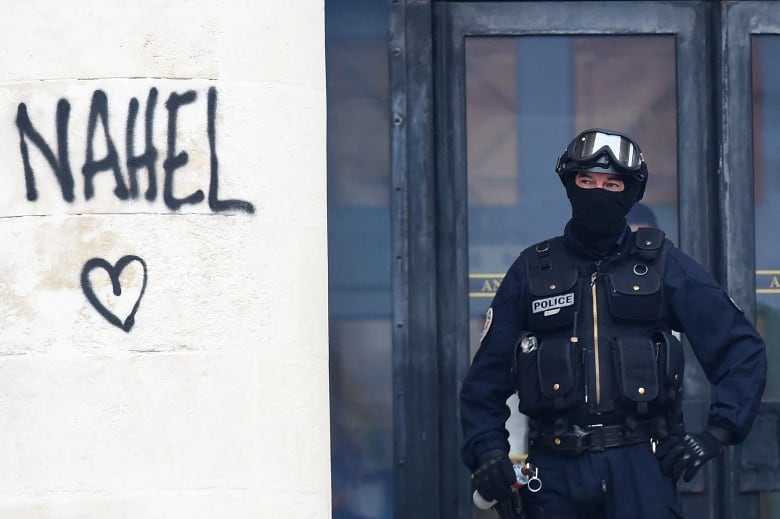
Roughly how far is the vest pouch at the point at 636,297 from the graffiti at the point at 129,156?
1.39m

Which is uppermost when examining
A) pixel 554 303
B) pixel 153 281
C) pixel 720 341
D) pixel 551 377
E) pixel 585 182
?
pixel 585 182

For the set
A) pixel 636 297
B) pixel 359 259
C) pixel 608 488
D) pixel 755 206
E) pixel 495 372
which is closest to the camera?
pixel 608 488

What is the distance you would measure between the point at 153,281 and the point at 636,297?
1.76 meters

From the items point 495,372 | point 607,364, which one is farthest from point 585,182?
point 495,372

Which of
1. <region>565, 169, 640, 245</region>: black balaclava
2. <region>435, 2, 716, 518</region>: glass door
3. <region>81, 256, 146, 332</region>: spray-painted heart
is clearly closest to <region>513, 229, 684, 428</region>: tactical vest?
<region>565, 169, 640, 245</region>: black balaclava

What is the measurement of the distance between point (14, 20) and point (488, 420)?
2.30m

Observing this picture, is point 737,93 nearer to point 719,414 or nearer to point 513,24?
point 513,24

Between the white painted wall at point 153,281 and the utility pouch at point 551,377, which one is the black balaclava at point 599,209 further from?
the white painted wall at point 153,281

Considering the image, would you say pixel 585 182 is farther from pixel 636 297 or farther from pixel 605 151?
pixel 636 297

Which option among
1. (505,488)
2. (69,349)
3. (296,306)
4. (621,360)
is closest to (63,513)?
(69,349)

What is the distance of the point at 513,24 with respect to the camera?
8.56 m

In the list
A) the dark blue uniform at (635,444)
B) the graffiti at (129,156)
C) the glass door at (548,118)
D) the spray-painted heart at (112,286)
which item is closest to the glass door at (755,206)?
the glass door at (548,118)

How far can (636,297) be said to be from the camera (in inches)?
275

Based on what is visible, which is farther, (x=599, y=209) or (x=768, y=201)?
(x=768, y=201)
